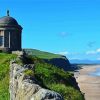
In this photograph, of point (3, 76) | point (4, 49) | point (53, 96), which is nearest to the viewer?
point (53, 96)

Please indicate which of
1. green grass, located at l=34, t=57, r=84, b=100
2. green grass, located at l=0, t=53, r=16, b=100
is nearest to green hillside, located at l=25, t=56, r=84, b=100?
green grass, located at l=34, t=57, r=84, b=100

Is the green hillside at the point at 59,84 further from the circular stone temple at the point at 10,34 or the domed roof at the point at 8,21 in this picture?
the domed roof at the point at 8,21

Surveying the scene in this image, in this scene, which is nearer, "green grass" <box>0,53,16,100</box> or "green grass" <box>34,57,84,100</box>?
"green grass" <box>34,57,84,100</box>

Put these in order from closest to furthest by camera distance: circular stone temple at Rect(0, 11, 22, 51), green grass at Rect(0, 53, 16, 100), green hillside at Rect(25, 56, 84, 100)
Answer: green hillside at Rect(25, 56, 84, 100) → green grass at Rect(0, 53, 16, 100) → circular stone temple at Rect(0, 11, 22, 51)

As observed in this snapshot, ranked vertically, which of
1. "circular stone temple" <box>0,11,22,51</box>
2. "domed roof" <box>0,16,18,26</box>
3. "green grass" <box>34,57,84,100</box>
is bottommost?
"green grass" <box>34,57,84,100</box>

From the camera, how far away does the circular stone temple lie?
216 ft

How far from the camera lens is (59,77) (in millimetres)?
29828

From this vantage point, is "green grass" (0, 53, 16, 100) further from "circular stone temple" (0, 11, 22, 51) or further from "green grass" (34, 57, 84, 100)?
"circular stone temple" (0, 11, 22, 51)

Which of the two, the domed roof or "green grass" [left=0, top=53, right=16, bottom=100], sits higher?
the domed roof

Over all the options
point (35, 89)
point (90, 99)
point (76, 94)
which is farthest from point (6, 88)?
point (90, 99)

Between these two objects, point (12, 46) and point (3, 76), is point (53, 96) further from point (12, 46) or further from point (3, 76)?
point (12, 46)

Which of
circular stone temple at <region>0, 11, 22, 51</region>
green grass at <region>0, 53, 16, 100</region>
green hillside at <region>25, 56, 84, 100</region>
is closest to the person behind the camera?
green hillside at <region>25, 56, 84, 100</region>

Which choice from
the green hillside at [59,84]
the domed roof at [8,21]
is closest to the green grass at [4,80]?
the green hillside at [59,84]

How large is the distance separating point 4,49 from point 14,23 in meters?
4.44
